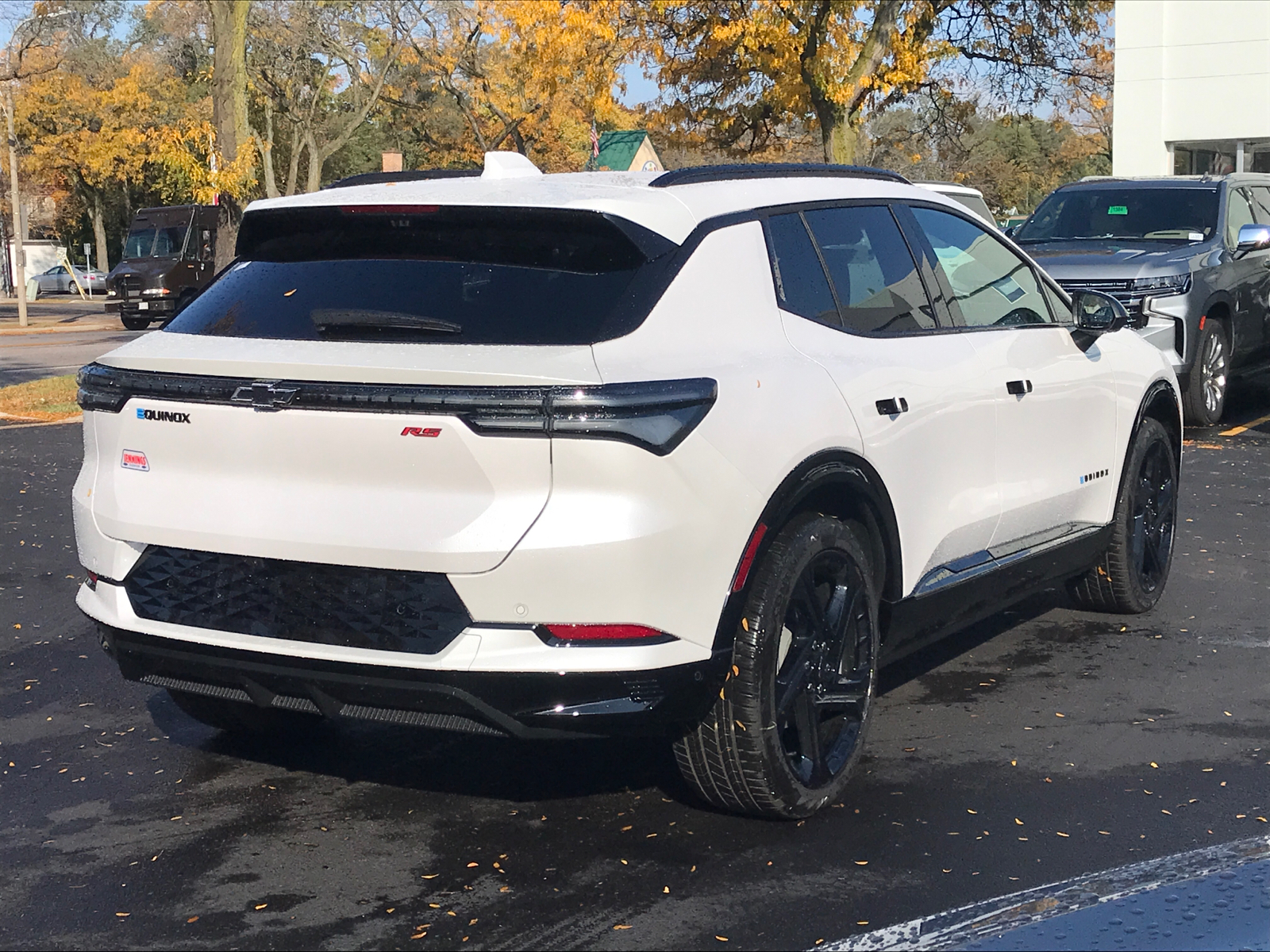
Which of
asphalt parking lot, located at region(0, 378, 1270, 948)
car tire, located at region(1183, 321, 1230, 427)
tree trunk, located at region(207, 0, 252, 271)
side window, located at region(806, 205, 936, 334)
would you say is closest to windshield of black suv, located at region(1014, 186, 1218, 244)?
→ car tire, located at region(1183, 321, 1230, 427)

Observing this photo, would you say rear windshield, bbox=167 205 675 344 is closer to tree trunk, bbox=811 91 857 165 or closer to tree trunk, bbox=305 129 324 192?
tree trunk, bbox=811 91 857 165

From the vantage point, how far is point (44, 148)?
5741 cm

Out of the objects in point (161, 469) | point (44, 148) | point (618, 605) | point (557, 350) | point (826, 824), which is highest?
point (44, 148)

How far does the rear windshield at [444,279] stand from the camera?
3.86m

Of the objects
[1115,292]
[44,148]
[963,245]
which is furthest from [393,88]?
[963,245]

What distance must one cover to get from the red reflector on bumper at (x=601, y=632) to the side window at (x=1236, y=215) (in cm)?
1082

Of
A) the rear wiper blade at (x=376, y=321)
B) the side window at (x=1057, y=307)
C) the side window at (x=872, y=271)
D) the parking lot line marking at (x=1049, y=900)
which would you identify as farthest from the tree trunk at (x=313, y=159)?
the parking lot line marking at (x=1049, y=900)

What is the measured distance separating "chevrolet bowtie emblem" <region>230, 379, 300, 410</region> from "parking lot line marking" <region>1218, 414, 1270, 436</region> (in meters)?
10.5

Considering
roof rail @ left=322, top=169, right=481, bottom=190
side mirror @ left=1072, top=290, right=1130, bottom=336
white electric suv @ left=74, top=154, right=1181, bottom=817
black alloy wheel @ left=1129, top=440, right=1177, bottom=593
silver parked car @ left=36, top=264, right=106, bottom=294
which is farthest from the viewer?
silver parked car @ left=36, top=264, right=106, bottom=294

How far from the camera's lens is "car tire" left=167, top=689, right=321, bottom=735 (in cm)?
495

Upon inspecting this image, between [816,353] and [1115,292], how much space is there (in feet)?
28.6

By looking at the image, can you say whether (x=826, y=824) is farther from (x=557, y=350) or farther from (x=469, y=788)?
(x=557, y=350)

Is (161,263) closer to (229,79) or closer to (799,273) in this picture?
(229,79)

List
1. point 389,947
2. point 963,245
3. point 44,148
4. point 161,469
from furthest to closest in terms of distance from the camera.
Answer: point 44,148
point 963,245
point 161,469
point 389,947
